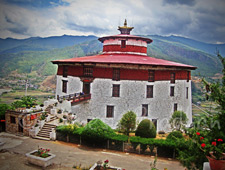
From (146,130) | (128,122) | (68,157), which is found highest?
(128,122)

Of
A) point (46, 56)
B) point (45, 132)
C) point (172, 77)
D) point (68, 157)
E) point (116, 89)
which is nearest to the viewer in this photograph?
point (68, 157)

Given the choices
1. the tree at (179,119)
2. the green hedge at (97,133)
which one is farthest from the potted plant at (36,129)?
the tree at (179,119)

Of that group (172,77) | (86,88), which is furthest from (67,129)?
(172,77)

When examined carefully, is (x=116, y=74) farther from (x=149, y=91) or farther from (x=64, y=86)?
(x=64, y=86)

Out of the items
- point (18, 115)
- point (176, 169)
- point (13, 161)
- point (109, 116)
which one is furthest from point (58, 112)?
point (176, 169)

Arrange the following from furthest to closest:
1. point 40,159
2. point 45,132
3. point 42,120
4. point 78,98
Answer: point 78,98 < point 42,120 < point 45,132 < point 40,159

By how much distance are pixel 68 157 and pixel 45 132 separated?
5991mm

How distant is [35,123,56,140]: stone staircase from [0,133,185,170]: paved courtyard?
Answer: 2.81 feet

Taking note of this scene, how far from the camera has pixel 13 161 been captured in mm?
14461

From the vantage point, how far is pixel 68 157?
15.9 metres

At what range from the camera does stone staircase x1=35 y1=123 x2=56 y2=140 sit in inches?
796

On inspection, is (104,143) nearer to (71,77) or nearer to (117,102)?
(117,102)

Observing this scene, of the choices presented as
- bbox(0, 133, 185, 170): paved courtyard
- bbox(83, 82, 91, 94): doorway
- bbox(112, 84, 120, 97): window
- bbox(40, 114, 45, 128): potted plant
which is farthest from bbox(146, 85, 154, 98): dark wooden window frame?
bbox(40, 114, 45, 128): potted plant

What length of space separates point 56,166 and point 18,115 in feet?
29.7
